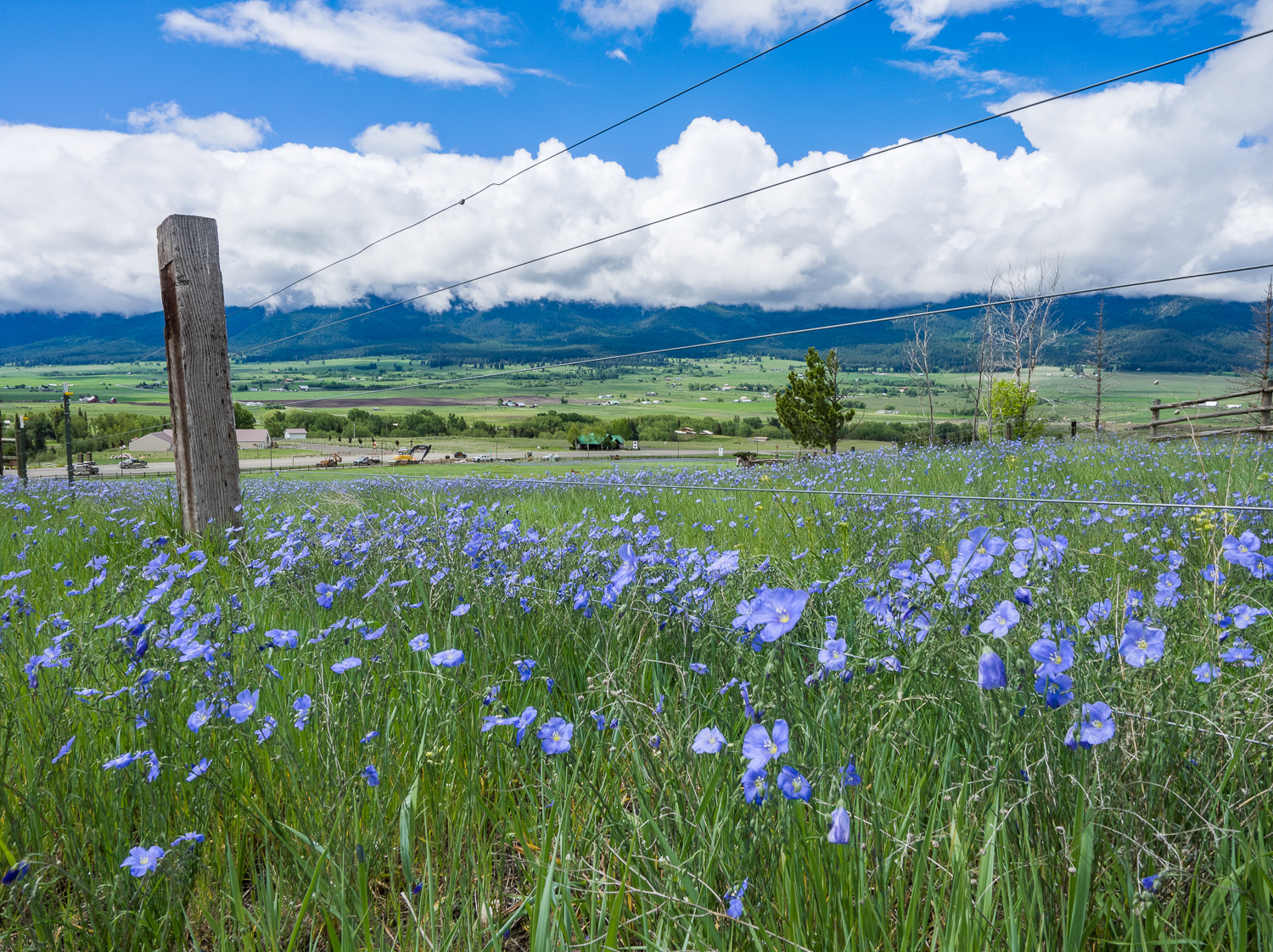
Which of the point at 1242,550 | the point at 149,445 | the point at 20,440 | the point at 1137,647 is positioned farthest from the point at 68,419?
the point at 149,445

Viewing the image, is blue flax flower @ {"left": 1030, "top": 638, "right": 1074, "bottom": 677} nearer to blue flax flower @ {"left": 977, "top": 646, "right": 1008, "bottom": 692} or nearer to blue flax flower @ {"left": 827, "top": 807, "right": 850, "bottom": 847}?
blue flax flower @ {"left": 977, "top": 646, "right": 1008, "bottom": 692}

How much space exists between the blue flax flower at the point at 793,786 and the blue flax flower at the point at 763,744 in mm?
31

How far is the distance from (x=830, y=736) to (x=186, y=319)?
543cm

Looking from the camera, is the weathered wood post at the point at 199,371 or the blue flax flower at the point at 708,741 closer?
the blue flax flower at the point at 708,741

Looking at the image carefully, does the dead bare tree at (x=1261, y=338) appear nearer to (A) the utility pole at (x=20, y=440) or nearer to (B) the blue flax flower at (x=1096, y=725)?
(B) the blue flax flower at (x=1096, y=725)

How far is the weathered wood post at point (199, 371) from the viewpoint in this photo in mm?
4910

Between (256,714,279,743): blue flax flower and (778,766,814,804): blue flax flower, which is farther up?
(778,766,814,804): blue flax flower

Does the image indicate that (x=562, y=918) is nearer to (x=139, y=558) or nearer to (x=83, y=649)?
(x=83, y=649)

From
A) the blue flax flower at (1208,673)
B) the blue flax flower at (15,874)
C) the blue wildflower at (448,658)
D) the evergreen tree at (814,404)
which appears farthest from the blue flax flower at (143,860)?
the evergreen tree at (814,404)

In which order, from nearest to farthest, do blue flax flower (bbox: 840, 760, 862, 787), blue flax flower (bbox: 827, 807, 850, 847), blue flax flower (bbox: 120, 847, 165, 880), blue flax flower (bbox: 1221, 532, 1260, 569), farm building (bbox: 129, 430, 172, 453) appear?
blue flax flower (bbox: 827, 807, 850, 847) < blue flax flower (bbox: 840, 760, 862, 787) < blue flax flower (bbox: 120, 847, 165, 880) < blue flax flower (bbox: 1221, 532, 1260, 569) < farm building (bbox: 129, 430, 172, 453)

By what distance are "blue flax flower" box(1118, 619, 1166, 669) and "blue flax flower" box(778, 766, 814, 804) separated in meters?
0.72

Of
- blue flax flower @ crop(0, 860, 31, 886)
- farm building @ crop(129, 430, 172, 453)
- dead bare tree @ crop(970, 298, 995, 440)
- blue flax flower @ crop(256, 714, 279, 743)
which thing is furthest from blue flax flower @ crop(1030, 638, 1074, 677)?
farm building @ crop(129, 430, 172, 453)

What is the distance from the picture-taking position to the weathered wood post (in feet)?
16.1

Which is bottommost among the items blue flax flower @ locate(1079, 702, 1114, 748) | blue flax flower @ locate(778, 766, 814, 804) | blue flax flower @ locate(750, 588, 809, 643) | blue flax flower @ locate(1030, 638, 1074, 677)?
blue flax flower @ locate(778, 766, 814, 804)
